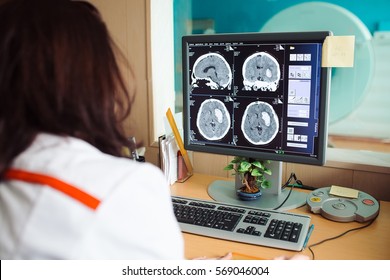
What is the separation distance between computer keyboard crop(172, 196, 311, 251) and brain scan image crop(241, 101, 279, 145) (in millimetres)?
223

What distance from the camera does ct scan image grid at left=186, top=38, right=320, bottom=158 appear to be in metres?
1.21

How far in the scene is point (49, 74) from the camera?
0.70 meters

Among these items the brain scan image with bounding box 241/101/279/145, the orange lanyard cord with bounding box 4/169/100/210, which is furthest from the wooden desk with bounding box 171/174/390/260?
the orange lanyard cord with bounding box 4/169/100/210

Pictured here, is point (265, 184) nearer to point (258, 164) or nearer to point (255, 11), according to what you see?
point (258, 164)

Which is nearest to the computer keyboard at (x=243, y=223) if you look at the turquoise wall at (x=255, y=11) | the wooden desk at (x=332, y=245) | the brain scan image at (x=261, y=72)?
the wooden desk at (x=332, y=245)

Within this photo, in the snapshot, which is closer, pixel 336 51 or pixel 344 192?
pixel 336 51

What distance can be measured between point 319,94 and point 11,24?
83 cm

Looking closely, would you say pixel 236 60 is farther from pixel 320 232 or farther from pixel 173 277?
pixel 173 277

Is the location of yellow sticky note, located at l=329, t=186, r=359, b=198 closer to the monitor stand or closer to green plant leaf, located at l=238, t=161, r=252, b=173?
the monitor stand

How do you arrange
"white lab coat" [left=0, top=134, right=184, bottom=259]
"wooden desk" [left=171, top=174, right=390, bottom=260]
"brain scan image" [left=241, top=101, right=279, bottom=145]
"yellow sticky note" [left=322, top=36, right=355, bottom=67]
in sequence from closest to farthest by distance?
"white lab coat" [left=0, top=134, right=184, bottom=259] < "wooden desk" [left=171, top=174, right=390, bottom=260] < "yellow sticky note" [left=322, top=36, right=355, bottom=67] < "brain scan image" [left=241, top=101, right=279, bottom=145]

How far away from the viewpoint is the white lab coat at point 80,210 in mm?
606

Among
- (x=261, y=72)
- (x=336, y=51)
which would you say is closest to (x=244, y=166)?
(x=261, y=72)

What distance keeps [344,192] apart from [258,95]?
430mm

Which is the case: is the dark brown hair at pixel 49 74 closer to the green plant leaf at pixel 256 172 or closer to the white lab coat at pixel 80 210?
the white lab coat at pixel 80 210
